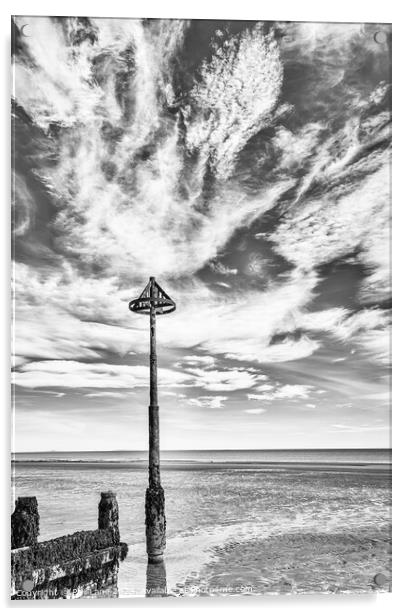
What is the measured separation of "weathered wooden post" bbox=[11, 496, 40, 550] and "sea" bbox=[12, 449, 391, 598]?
126 millimetres

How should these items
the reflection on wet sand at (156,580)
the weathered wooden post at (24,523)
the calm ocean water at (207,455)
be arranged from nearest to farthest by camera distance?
the weathered wooden post at (24,523), the reflection on wet sand at (156,580), the calm ocean water at (207,455)

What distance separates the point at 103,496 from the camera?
474 cm

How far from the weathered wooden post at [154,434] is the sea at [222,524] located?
80mm

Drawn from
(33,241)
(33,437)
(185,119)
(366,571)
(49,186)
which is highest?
(185,119)

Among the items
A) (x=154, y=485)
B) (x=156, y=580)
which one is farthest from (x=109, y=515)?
(x=156, y=580)

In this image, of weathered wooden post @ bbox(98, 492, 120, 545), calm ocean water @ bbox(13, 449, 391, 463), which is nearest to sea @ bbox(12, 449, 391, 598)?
calm ocean water @ bbox(13, 449, 391, 463)

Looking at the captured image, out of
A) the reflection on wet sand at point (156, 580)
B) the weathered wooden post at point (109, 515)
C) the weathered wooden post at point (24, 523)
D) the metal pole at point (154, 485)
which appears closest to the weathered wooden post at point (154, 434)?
the metal pole at point (154, 485)

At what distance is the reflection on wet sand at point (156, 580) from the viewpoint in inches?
177

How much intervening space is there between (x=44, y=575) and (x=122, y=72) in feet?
11.9

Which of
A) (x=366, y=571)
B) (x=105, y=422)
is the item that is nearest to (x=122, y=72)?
(x=105, y=422)

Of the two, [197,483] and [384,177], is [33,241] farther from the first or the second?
[384,177]

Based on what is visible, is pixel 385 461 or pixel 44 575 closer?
pixel 44 575

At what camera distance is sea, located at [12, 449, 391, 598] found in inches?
180

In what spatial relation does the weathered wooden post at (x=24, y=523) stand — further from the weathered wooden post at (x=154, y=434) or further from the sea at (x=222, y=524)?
the weathered wooden post at (x=154, y=434)
